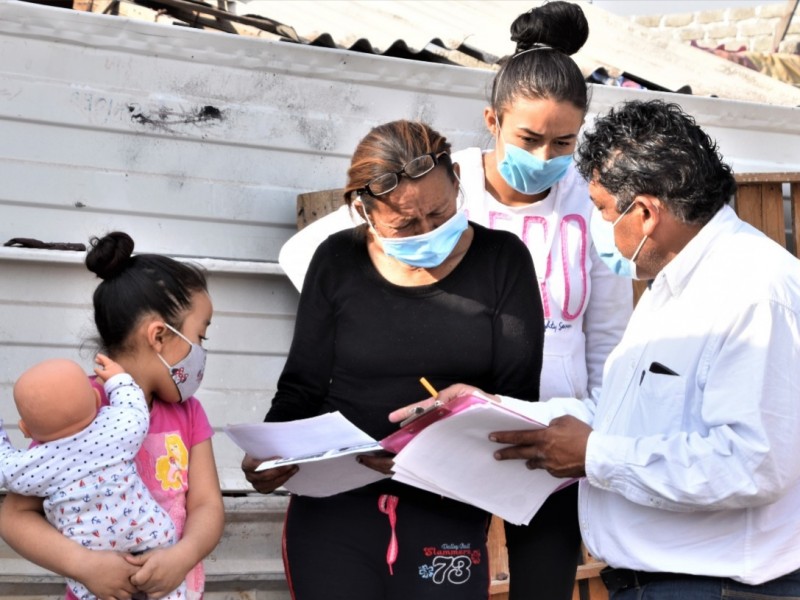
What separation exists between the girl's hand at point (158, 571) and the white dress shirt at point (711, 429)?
3.30ft

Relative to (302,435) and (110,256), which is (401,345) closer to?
(302,435)

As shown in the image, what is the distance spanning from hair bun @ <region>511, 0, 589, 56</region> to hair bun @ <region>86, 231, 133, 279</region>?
4.89 ft

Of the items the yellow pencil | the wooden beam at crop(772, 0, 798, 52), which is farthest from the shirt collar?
the wooden beam at crop(772, 0, 798, 52)

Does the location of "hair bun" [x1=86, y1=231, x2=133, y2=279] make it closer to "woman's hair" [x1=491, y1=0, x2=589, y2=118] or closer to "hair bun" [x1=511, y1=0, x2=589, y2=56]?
"woman's hair" [x1=491, y1=0, x2=589, y2=118]

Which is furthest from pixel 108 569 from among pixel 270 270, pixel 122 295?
pixel 270 270

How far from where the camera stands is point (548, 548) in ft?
10.7

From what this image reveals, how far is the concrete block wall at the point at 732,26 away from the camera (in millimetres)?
16203

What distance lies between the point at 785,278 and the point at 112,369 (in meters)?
1.63

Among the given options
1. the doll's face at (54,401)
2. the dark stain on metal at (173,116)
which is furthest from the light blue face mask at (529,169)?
the dark stain on metal at (173,116)

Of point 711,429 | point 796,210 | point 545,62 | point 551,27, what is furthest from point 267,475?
point 796,210

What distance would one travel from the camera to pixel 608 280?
138 inches

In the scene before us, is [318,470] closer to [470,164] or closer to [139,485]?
[139,485]

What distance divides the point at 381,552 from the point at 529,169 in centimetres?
123

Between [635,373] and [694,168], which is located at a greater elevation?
[694,168]
